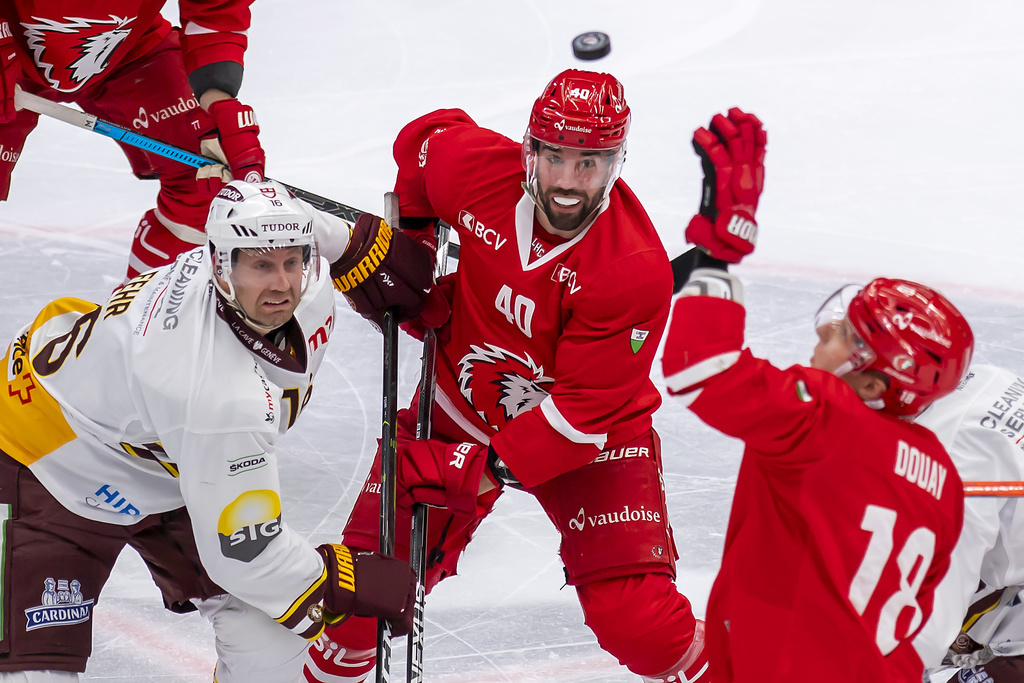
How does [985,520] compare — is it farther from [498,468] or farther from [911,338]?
[498,468]

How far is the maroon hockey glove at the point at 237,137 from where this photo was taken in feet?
11.4

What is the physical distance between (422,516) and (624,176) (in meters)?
2.83

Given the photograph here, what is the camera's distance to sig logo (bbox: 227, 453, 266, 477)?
219cm

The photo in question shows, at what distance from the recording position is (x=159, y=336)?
2.20m

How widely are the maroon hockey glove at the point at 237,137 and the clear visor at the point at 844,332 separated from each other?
1.96 m

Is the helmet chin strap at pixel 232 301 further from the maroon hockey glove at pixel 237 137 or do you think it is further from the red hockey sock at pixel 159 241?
the red hockey sock at pixel 159 241

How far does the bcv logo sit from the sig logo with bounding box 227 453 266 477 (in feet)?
2.66

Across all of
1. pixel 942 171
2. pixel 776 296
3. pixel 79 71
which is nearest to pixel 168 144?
pixel 79 71

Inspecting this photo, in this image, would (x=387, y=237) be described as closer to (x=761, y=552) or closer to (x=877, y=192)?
(x=761, y=552)

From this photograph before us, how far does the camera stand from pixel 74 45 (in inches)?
135

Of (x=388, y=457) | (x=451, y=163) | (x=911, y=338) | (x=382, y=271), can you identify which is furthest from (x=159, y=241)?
(x=911, y=338)

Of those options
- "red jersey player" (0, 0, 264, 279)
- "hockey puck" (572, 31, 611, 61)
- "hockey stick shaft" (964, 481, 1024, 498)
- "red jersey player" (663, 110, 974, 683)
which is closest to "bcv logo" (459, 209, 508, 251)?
"red jersey player" (0, 0, 264, 279)

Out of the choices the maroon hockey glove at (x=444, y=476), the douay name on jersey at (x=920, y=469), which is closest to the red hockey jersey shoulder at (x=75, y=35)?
the maroon hockey glove at (x=444, y=476)

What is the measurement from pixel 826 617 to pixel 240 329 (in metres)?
1.11
